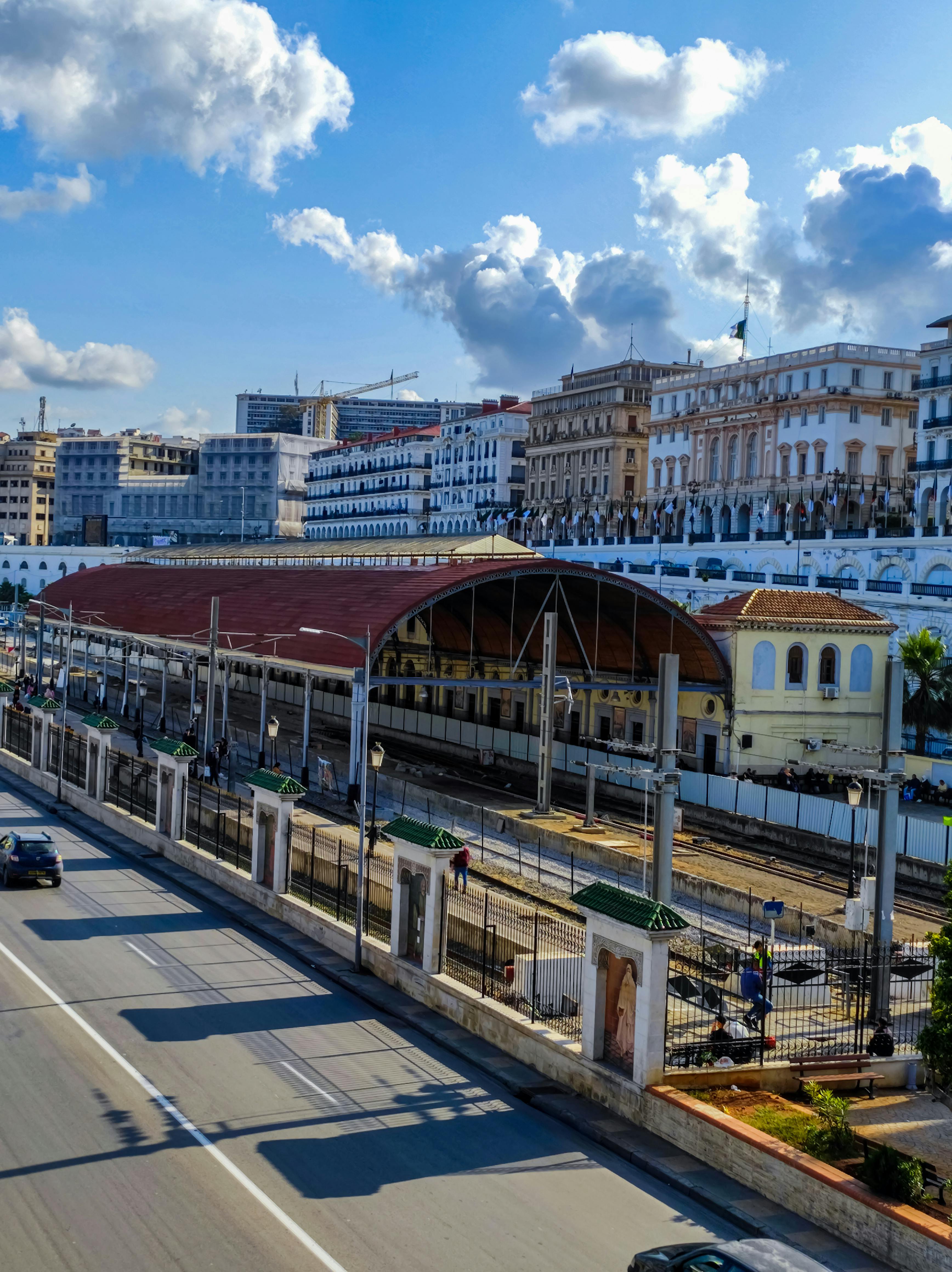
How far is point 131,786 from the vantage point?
39375 millimetres

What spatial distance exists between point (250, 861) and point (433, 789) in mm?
18717

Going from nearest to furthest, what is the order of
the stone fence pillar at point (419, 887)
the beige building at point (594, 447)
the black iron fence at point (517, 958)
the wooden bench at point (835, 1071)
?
the wooden bench at point (835, 1071)
the black iron fence at point (517, 958)
the stone fence pillar at point (419, 887)
the beige building at point (594, 447)

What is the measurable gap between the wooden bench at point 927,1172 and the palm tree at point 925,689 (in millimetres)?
40017

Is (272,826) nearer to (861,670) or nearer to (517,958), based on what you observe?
(517,958)

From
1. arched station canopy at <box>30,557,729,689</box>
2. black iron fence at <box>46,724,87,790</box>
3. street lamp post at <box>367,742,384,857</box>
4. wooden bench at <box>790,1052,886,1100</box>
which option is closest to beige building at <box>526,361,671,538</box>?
arched station canopy at <box>30,557,729,689</box>

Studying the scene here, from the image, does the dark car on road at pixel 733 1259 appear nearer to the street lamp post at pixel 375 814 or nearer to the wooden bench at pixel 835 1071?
the wooden bench at pixel 835 1071

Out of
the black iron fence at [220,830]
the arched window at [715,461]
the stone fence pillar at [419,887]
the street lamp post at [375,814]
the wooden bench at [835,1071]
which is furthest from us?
the arched window at [715,461]

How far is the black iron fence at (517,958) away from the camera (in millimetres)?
20547

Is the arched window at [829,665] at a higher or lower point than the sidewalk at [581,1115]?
higher

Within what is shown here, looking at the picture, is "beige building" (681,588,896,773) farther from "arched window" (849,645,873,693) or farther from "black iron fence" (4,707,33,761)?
"black iron fence" (4,707,33,761)

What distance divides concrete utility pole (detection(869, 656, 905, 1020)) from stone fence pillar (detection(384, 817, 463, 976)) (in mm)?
6766

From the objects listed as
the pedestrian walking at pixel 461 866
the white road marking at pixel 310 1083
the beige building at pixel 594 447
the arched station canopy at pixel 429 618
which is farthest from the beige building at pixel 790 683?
the beige building at pixel 594 447

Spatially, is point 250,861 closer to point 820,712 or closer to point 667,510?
point 820,712

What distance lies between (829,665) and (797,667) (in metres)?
1.51
